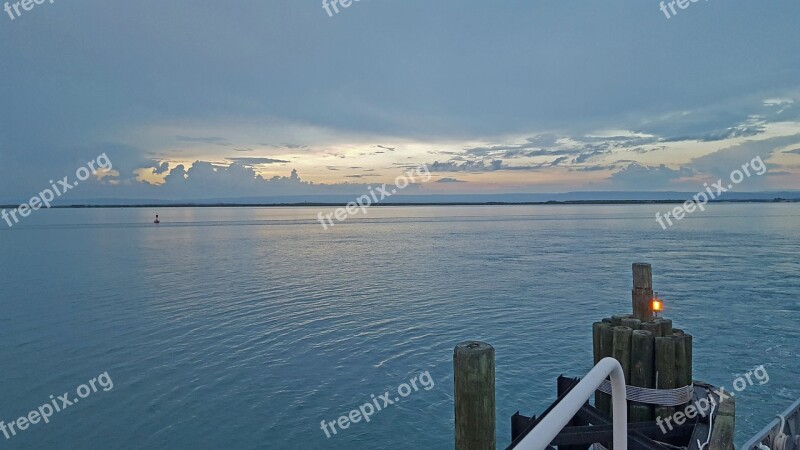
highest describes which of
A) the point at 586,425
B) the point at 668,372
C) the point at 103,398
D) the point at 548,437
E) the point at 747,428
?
the point at 548,437

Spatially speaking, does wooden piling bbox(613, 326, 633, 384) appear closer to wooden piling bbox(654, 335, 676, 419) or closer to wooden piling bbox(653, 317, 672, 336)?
wooden piling bbox(654, 335, 676, 419)

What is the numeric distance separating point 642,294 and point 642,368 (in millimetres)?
1335

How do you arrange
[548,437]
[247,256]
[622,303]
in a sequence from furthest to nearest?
[247,256]
[622,303]
[548,437]

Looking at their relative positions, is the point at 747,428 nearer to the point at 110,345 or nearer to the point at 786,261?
the point at 110,345

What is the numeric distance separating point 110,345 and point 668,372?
18.9 meters

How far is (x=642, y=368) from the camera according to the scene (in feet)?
24.8

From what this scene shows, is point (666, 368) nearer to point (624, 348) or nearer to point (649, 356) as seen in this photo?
point (649, 356)

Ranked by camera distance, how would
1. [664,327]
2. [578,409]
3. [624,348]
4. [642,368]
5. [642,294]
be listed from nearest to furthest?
[578,409]
[642,368]
[624,348]
[664,327]
[642,294]

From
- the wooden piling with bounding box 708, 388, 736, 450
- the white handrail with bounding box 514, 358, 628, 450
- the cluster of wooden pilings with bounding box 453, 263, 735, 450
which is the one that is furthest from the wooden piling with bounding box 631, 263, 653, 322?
the white handrail with bounding box 514, 358, 628, 450

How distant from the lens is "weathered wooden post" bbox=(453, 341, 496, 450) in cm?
472

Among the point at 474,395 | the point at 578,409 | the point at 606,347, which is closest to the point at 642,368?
the point at 606,347

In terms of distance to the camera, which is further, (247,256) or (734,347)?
(247,256)

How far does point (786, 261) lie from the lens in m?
39.2

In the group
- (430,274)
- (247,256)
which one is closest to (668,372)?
(430,274)
